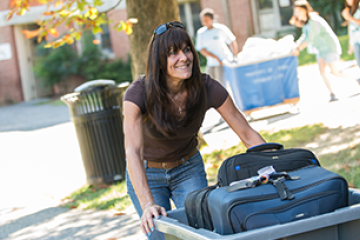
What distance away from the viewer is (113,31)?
22.5 meters

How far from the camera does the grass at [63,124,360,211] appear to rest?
5410 mm

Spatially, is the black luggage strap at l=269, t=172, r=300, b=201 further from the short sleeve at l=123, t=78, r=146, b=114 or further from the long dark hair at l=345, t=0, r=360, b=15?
the long dark hair at l=345, t=0, r=360, b=15

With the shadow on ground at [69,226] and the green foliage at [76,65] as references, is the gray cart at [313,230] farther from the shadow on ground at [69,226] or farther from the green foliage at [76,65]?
the green foliage at [76,65]

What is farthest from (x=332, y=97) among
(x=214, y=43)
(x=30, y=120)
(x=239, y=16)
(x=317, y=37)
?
(x=239, y=16)

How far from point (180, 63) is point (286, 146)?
4.38 m

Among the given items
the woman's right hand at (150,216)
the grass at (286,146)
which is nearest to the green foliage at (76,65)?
the grass at (286,146)

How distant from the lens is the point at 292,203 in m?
1.80

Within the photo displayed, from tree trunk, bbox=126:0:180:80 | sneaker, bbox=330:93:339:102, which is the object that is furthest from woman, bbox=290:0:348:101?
tree trunk, bbox=126:0:180:80

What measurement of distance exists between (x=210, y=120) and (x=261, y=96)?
3.67ft

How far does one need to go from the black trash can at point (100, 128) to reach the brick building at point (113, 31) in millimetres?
16472

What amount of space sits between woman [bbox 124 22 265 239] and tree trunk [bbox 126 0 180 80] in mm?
4071

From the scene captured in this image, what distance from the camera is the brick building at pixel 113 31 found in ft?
75.3

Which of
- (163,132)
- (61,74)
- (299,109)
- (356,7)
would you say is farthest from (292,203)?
(61,74)

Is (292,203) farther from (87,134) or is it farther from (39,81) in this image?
(39,81)
